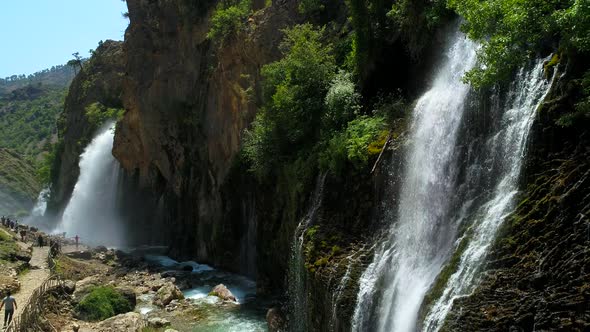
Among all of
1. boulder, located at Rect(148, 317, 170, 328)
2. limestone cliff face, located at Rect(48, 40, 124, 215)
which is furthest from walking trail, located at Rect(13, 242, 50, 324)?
limestone cliff face, located at Rect(48, 40, 124, 215)

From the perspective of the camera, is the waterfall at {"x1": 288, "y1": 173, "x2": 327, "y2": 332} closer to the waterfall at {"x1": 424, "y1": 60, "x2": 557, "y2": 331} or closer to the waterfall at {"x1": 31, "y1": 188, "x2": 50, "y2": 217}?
the waterfall at {"x1": 424, "y1": 60, "x2": 557, "y2": 331}

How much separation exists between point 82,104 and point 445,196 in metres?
63.4

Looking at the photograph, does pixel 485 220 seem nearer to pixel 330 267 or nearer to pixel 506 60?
pixel 506 60

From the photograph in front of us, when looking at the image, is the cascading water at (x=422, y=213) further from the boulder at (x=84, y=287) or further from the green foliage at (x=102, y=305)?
the boulder at (x=84, y=287)

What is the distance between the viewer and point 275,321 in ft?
64.1

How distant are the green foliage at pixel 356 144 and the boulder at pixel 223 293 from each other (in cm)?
1003

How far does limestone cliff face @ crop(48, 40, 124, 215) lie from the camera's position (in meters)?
63.4

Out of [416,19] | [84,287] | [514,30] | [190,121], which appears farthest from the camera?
[190,121]

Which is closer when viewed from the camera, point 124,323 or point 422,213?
point 422,213

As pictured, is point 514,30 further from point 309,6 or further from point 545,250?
point 309,6

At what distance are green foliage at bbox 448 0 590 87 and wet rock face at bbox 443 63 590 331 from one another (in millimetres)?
1033

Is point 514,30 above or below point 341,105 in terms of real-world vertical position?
below

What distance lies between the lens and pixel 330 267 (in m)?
14.3

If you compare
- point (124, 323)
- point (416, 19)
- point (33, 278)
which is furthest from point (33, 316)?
point (416, 19)
